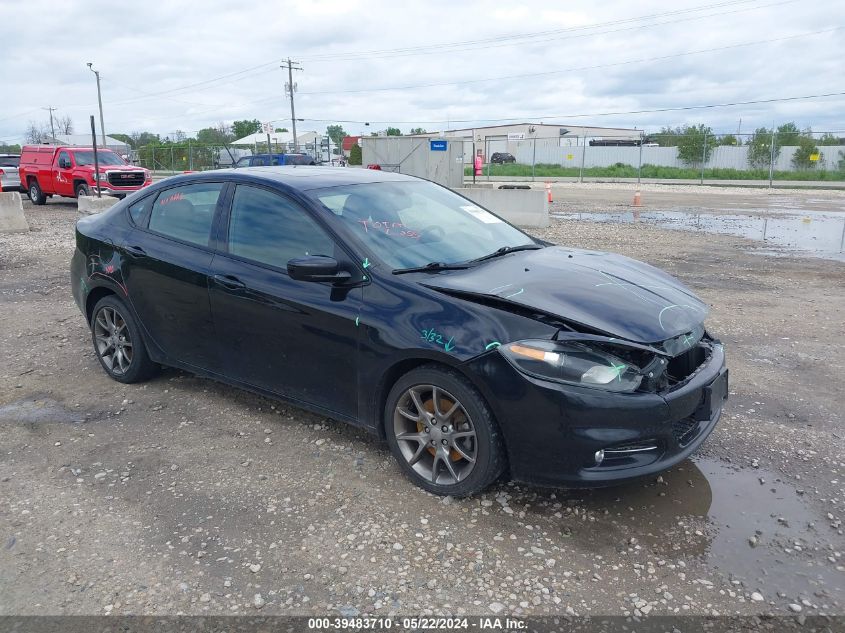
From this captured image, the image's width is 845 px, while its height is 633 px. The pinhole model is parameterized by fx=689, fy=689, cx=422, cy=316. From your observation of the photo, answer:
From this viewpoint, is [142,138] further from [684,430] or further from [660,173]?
[684,430]

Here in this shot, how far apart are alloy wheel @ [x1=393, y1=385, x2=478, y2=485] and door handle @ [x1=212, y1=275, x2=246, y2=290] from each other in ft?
4.31

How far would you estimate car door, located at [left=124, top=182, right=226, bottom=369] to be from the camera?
14.8 feet

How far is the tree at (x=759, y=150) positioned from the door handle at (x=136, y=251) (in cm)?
4116

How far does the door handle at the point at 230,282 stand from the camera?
4236mm

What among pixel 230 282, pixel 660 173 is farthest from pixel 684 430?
pixel 660 173

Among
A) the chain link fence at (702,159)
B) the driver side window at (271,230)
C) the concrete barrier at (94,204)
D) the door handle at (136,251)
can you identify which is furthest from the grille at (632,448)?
the chain link fence at (702,159)

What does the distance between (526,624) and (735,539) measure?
1222mm

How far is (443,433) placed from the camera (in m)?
3.53

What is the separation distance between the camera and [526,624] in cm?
273

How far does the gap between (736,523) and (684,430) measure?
1.72ft

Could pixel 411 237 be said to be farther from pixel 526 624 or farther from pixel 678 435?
pixel 526 624

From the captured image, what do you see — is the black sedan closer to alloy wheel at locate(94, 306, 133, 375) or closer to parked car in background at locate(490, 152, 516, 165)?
alloy wheel at locate(94, 306, 133, 375)

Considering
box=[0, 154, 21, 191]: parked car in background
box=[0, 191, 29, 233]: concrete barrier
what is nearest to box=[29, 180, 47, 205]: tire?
box=[0, 154, 21, 191]: parked car in background

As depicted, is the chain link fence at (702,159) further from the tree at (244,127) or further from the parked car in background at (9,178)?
the tree at (244,127)
